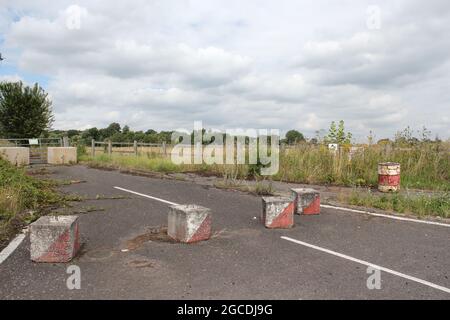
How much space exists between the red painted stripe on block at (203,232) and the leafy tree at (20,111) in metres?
40.1

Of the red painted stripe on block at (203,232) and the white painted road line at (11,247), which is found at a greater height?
the red painted stripe on block at (203,232)

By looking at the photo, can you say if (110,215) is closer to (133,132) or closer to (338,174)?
(338,174)

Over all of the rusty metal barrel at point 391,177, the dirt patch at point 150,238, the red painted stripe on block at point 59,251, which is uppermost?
the rusty metal barrel at point 391,177

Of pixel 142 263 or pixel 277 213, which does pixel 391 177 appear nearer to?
pixel 277 213

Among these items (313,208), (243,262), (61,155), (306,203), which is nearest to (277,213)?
Answer: (306,203)

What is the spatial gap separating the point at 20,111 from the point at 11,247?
131 ft

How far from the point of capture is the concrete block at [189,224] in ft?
22.1

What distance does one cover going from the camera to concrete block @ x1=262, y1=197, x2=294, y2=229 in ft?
25.7

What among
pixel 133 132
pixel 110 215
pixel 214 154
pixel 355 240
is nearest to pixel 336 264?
pixel 355 240

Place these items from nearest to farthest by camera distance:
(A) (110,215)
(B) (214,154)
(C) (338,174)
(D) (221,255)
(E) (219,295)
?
(E) (219,295) → (D) (221,255) → (A) (110,215) → (C) (338,174) → (B) (214,154)

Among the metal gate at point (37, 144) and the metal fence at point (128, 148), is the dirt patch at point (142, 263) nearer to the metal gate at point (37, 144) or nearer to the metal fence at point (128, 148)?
the metal fence at point (128, 148)

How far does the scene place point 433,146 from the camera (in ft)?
53.8

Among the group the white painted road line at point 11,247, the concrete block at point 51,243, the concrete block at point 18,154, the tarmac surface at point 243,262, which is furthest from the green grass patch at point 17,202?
the concrete block at point 18,154
